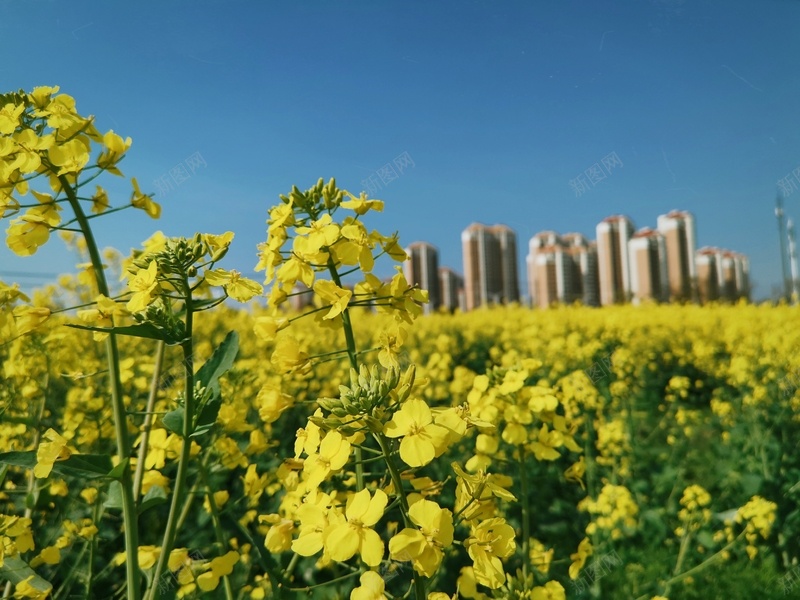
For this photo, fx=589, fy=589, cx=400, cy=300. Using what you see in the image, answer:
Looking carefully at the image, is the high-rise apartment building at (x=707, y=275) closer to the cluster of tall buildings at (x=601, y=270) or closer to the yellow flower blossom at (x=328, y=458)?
the cluster of tall buildings at (x=601, y=270)

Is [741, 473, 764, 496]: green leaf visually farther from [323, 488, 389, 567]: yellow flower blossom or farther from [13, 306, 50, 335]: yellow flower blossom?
[13, 306, 50, 335]: yellow flower blossom

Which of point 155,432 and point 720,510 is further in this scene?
point 720,510

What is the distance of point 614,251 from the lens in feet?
51.9

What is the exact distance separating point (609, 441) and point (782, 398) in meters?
1.78

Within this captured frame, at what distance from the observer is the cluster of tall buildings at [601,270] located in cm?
1383

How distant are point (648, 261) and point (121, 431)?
50.7 ft

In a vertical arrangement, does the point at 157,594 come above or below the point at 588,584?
above

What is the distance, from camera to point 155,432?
173 cm

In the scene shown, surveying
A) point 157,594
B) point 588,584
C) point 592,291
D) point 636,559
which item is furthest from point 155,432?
point 592,291

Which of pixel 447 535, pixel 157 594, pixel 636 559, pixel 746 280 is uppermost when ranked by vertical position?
pixel 746 280

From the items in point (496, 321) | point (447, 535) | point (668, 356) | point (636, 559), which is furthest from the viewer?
point (496, 321)

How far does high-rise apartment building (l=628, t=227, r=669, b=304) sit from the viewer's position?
1470 cm

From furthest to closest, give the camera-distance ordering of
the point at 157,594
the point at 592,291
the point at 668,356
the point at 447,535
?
the point at 592,291, the point at 668,356, the point at 157,594, the point at 447,535

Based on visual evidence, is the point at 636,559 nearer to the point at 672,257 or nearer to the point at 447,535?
the point at 447,535
